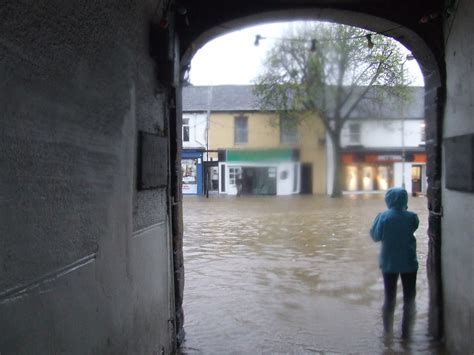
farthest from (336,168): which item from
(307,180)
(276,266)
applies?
(276,266)

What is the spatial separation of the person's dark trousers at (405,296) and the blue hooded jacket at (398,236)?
10 centimetres

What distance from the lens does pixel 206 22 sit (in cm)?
514

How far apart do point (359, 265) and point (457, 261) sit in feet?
16.6

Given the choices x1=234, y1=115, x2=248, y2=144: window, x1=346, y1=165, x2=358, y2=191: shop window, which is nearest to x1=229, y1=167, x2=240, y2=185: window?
x1=234, y1=115, x2=248, y2=144: window

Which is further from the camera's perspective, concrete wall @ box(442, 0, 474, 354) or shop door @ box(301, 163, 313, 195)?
shop door @ box(301, 163, 313, 195)

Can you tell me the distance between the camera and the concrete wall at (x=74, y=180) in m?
1.81

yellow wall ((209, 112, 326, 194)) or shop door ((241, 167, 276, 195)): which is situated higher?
yellow wall ((209, 112, 326, 194))

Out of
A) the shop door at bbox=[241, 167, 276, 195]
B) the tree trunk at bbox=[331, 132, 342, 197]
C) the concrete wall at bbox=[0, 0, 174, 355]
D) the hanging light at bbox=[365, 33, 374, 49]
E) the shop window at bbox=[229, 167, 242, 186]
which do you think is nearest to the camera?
the concrete wall at bbox=[0, 0, 174, 355]

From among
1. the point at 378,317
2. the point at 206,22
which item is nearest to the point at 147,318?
the point at 206,22

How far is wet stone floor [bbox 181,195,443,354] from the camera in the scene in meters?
5.21

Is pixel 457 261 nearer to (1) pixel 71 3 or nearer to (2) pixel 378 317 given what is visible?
(2) pixel 378 317

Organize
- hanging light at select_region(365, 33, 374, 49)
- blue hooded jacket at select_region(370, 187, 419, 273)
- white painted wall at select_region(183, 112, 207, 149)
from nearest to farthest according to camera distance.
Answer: blue hooded jacket at select_region(370, 187, 419, 273) → hanging light at select_region(365, 33, 374, 49) → white painted wall at select_region(183, 112, 207, 149)

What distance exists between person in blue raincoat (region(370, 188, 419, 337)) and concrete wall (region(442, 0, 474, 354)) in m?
0.35

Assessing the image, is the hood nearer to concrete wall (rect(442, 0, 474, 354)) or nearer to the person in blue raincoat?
the person in blue raincoat
